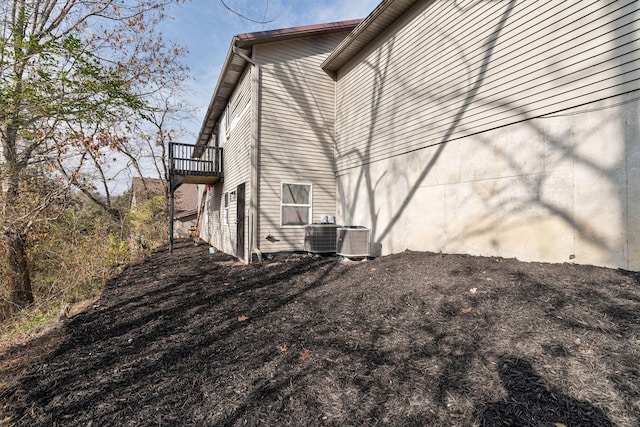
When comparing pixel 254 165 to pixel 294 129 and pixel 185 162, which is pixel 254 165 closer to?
pixel 294 129

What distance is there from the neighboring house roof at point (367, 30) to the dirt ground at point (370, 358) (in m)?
5.88

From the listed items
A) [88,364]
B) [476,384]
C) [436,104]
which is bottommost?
[88,364]

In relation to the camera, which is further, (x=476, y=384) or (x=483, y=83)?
(x=483, y=83)

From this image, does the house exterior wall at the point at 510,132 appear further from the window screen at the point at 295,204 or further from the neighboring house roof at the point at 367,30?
the window screen at the point at 295,204

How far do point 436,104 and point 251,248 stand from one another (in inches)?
220

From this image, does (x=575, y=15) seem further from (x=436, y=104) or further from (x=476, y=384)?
(x=476, y=384)

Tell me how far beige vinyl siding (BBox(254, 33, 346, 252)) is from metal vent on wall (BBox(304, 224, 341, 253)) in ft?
2.54

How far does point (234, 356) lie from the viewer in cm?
294

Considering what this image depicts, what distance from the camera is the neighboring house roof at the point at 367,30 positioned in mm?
6867

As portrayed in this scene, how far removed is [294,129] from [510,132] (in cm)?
573

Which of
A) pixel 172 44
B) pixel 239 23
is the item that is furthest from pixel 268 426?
pixel 172 44

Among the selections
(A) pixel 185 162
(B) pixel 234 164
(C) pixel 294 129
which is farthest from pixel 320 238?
(A) pixel 185 162

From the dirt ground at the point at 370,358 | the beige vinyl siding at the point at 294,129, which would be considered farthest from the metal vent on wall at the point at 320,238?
the dirt ground at the point at 370,358

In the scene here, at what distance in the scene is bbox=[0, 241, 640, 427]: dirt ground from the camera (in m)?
1.99
